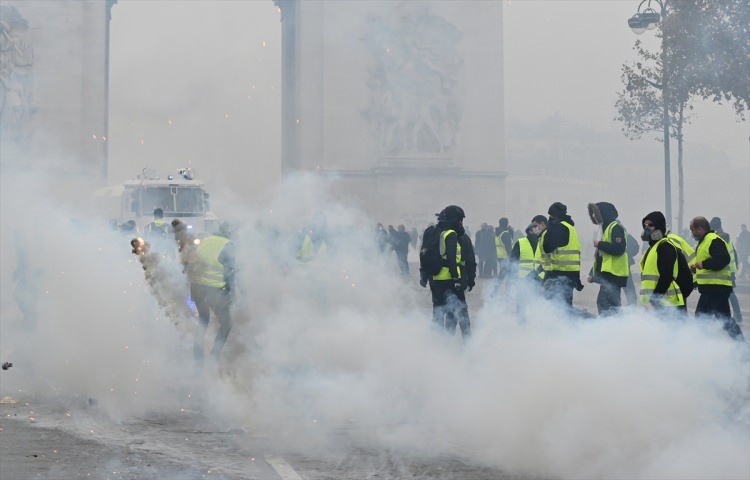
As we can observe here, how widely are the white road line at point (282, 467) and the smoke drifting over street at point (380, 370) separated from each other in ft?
0.89

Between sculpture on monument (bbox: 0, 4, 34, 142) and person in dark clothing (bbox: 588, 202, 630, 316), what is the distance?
25917mm

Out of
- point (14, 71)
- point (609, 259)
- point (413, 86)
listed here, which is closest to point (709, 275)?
point (609, 259)

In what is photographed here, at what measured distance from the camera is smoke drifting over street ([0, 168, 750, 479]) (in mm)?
6113

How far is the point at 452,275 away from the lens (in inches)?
446

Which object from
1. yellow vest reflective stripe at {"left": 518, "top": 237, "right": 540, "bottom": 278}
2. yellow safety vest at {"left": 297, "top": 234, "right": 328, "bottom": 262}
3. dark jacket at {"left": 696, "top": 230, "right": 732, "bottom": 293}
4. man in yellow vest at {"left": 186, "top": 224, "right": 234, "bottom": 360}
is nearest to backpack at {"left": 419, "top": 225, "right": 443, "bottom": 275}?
yellow vest reflective stripe at {"left": 518, "top": 237, "right": 540, "bottom": 278}

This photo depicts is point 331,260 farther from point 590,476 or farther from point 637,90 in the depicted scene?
point 637,90

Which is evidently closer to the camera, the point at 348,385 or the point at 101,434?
the point at 101,434

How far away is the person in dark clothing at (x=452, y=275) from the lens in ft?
36.7

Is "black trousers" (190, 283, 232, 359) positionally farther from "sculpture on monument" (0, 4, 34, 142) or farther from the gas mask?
"sculpture on monument" (0, 4, 34, 142)

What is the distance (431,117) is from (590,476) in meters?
33.4

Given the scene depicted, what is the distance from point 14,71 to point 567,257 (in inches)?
1171

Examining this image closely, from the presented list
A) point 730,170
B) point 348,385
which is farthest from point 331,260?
point 730,170

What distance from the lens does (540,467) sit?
21.6ft

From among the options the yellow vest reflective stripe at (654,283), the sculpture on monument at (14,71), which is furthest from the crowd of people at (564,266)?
the sculpture on monument at (14,71)
